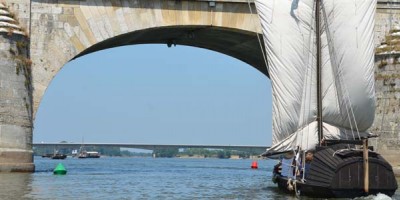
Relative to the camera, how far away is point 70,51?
143 ft

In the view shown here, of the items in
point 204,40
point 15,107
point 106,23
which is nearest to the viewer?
point 15,107

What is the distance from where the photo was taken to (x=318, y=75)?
35438mm

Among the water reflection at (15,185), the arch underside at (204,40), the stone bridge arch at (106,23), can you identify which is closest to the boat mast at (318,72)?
the stone bridge arch at (106,23)

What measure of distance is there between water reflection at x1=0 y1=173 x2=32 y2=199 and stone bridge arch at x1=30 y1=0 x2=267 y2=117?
13.2 feet

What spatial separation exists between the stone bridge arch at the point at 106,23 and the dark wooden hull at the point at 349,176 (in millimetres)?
12677

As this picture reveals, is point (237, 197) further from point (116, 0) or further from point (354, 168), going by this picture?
point (116, 0)

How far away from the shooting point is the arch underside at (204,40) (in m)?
46.1

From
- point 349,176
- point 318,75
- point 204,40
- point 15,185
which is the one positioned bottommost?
point 15,185

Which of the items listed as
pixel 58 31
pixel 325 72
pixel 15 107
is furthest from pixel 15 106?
pixel 325 72

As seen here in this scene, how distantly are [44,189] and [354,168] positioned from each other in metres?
12.8

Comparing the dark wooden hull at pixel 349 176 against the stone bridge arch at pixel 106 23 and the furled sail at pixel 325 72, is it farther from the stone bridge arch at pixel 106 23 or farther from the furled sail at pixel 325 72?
the stone bridge arch at pixel 106 23

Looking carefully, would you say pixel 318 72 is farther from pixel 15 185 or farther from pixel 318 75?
pixel 15 185

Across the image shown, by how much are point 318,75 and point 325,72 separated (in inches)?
19.7

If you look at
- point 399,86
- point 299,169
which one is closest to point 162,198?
point 299,169
